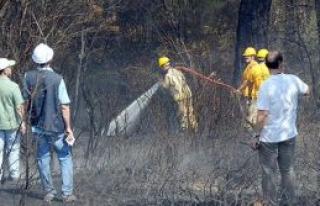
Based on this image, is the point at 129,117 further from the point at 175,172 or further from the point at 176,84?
the point at 175,172

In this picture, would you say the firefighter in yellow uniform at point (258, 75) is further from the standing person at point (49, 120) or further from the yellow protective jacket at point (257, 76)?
the standing person at point (49, 120)

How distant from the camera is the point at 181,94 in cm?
1170

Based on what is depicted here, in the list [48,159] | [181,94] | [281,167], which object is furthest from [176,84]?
[281,167]

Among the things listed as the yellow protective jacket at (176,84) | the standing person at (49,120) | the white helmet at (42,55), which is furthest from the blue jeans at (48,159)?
the yellow protective jacket at (176,84)

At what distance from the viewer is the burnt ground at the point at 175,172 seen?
7.94 meters

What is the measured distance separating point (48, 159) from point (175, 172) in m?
1.32

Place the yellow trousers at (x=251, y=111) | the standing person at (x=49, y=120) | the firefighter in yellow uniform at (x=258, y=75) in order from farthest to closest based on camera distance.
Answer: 1. the firefighter in yellow uniform at (x=258, y=75)
2. the yellow trousers at (x=251, y=111)
3. the standing person at (x=49, y=120)

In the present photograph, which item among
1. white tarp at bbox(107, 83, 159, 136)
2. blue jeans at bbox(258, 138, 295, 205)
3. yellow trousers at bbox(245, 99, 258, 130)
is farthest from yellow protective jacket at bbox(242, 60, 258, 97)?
blue jeans at bbox(258, 138, 295, 205)

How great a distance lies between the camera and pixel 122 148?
995cm

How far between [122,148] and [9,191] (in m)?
1.59

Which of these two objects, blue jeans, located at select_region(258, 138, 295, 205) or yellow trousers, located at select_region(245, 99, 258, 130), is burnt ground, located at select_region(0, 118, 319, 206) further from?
yellow trousers, located at select_region(245, 99, 258, 130)

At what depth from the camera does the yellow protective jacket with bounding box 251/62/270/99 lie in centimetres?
1399

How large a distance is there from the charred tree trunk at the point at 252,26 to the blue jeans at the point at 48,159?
34.0 ft

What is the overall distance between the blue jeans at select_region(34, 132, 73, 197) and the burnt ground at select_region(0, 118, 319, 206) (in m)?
0.16
